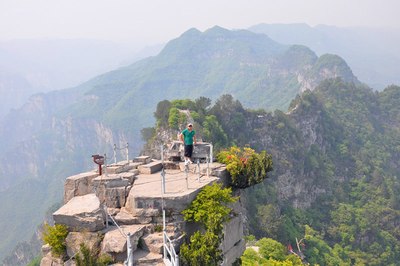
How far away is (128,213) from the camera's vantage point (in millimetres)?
11680

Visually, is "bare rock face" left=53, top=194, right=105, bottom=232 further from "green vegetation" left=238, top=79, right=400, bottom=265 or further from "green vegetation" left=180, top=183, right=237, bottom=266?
"green vegetation" left=238, top=79, right=400, bottom=265

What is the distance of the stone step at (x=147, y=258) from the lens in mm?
10102

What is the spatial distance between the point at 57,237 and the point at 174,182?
13.1 ft

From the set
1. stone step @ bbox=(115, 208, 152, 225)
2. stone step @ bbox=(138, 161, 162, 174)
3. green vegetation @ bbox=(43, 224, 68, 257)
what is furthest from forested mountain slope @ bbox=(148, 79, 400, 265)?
green vegetation @ bbox=(43, 224, 68, 257)

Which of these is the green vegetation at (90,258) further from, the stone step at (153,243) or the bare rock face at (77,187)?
the bare rock face at (77,187)

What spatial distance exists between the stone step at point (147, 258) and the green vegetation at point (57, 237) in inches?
80.2

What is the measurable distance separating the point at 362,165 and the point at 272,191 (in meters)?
30.9

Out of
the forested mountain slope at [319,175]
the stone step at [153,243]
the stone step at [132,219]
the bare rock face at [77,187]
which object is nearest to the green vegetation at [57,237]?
the stone step at [132,219]

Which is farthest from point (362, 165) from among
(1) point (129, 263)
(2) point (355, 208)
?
(1) point (129, 263)

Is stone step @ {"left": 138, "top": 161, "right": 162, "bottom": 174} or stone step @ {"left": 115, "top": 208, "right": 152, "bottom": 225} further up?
stone step @ {"left": 138, "top": 161, "right": 162, "bottom": 174}

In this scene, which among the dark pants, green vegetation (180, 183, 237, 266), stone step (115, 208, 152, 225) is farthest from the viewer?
the dark pants

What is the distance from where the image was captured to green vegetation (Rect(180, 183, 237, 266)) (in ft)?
33.9

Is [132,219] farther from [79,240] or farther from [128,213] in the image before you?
[79,240]

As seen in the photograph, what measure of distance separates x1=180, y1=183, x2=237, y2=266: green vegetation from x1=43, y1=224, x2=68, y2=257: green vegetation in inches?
128
